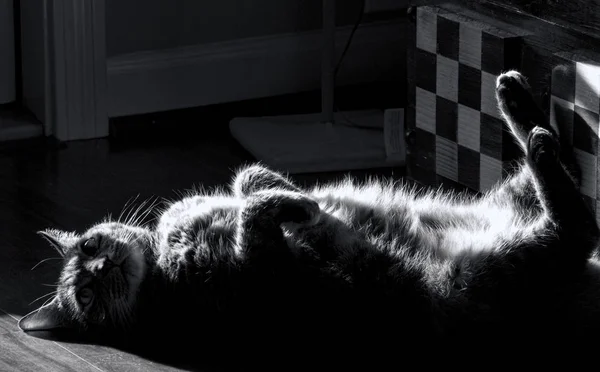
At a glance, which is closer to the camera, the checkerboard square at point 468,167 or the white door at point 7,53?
the checkerboard square at point 468,167

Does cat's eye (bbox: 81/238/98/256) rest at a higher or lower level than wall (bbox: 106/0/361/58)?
lower

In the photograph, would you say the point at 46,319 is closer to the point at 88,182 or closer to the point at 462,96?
the point at 88,182

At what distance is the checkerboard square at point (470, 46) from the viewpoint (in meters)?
2.49

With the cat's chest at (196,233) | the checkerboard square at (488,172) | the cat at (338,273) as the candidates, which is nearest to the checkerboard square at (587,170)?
the cat at (338,273)

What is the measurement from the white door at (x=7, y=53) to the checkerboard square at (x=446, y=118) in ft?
4.64

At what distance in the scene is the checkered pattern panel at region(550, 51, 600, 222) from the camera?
222 centimetres

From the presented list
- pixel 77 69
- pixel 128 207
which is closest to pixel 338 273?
pixel 128 207

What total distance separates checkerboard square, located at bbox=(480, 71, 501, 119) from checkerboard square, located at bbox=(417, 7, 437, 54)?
0.18 meters

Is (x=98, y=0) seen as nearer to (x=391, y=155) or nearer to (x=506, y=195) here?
(x=391, y=155)

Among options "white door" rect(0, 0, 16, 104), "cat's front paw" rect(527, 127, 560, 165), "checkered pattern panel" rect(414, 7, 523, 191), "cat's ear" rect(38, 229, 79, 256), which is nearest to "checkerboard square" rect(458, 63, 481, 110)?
"checkered pattern panel" rect(414, 7, 523, 191)

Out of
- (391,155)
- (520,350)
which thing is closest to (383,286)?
(520,350)

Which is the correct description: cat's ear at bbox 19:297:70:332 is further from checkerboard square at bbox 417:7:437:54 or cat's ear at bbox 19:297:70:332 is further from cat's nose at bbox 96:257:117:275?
checkerboard square at bbox 417:7:437:54

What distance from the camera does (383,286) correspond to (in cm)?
201

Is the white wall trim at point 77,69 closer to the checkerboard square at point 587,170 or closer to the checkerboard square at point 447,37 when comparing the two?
the checkerboard square at point 447,37
